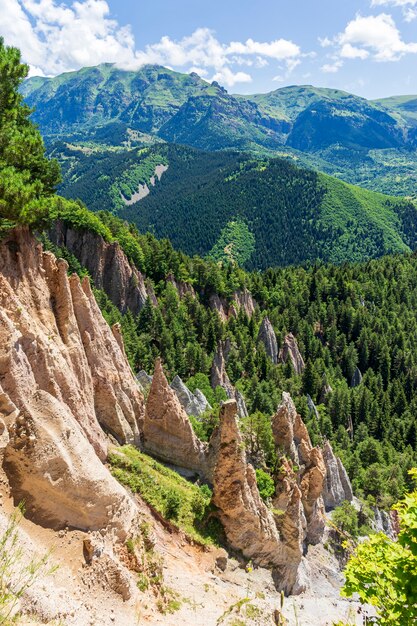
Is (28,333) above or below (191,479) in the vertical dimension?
above

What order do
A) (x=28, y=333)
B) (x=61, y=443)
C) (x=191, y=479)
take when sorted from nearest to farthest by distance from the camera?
(x=61, y=443)
(x=28, y=333)
(x=191, y=479)

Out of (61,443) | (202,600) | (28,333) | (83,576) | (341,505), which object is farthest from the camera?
(341,505)

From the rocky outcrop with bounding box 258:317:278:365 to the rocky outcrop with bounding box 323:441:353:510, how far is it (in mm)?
43257

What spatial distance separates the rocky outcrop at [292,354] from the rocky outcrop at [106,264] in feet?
110

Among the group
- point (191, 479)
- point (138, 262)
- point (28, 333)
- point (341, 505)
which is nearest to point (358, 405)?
point (341, 505)

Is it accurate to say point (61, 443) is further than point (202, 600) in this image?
No

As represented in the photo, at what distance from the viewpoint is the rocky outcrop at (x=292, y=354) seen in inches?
3829

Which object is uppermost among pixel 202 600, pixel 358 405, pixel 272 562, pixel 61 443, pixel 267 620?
pixel 61 443

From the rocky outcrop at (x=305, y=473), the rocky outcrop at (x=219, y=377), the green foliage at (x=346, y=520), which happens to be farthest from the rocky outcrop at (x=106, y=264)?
the green foliage at (x=346, y=520)

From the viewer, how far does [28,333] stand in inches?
906

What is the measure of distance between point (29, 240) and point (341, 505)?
→ 43.5 meters

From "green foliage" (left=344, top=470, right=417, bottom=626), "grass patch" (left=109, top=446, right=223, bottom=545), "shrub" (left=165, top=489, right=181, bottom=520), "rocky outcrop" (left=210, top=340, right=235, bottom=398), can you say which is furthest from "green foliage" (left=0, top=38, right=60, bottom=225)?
"rocky outcrop" (left=210, top=340, right=235, bottom=398)

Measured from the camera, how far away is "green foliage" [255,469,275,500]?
34.4m

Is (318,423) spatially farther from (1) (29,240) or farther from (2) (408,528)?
(2) (408,528)
